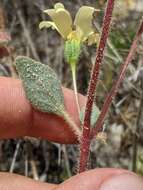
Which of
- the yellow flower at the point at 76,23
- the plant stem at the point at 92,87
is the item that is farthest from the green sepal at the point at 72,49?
the plant stem at the point at 92,87

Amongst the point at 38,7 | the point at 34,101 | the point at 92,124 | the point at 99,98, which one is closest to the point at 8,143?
the point at 99,98

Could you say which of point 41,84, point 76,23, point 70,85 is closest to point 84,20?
point 76,23

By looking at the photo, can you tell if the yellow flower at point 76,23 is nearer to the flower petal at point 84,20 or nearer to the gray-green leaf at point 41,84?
the flower petal at point 84,20

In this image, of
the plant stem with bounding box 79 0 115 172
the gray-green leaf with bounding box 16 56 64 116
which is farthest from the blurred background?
the plant stem with bounding box 79 0 115 172

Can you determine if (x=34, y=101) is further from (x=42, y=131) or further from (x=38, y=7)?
(x=38, y=7)

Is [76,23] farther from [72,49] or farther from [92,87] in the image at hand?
[92,87]

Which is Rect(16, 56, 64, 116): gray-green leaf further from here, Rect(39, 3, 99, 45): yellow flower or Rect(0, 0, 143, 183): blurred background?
Rect(0, 0, 143, 183): blurred background
